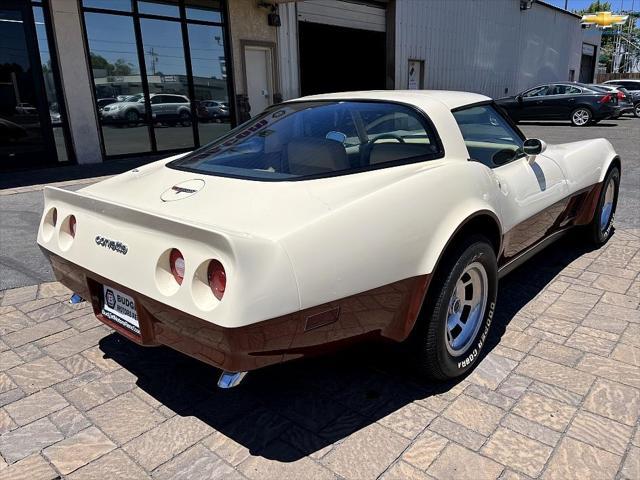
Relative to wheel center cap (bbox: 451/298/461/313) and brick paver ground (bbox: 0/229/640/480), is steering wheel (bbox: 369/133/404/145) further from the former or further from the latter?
brick paver ground (bbox: 0/229/640/480)

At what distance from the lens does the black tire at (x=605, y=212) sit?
430cm

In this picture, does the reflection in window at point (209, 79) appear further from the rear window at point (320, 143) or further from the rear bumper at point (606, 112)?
the rear bumper at point (606, 112)

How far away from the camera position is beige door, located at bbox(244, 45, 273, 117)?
11.6m

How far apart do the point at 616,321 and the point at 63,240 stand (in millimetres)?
3276

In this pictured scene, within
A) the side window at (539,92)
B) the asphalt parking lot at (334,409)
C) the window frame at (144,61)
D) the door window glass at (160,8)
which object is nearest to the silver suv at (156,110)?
the window frame at (144,61)

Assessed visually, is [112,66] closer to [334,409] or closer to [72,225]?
[72,225]

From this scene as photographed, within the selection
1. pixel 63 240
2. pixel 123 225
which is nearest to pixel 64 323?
pixel 63 240

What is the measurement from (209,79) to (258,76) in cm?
146

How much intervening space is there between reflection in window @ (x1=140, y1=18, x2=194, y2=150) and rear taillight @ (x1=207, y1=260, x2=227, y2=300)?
901 cm

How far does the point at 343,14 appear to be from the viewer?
46.6ft

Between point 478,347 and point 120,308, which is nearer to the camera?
point 120,308

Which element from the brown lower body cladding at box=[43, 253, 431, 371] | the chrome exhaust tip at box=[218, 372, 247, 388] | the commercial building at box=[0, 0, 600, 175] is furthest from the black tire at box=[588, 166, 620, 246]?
the commercial building at box=[0, 0, 600, 175]

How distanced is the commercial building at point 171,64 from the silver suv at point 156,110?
2 cm

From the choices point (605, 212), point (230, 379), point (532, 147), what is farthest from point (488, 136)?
point (230, 379)
